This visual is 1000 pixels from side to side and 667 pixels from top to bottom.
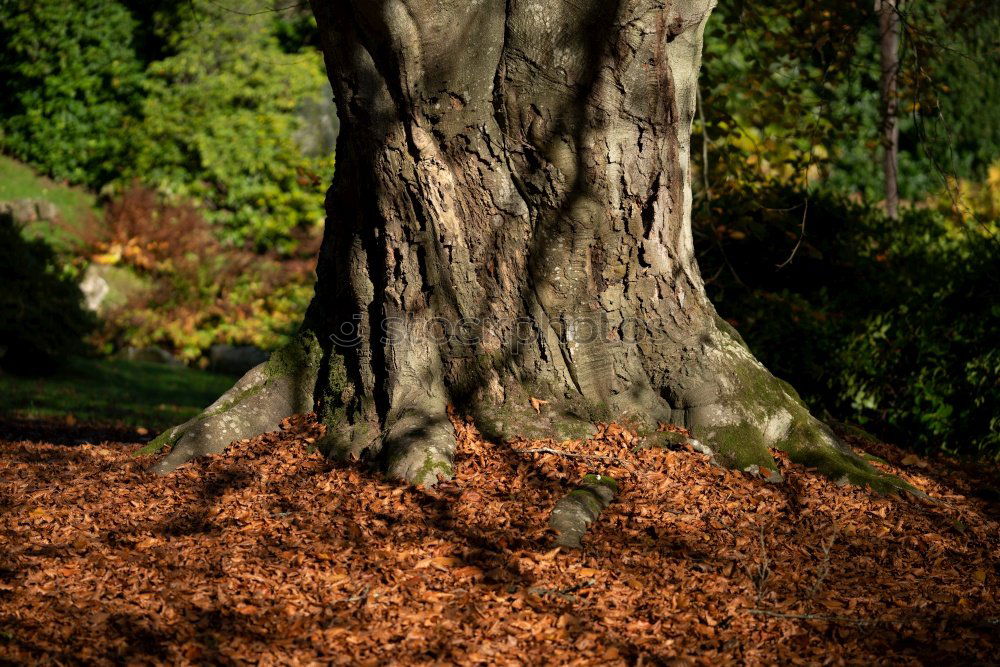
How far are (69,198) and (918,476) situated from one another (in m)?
12.5

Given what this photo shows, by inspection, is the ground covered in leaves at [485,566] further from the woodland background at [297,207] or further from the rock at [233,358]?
the rock at [233,358]

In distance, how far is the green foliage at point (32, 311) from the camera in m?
9.56

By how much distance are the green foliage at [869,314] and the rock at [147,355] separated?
23.9ft

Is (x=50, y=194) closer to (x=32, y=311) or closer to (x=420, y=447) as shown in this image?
(x=32, y=311)

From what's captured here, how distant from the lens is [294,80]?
14312 millimetres

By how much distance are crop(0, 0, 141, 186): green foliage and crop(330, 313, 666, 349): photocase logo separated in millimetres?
10676

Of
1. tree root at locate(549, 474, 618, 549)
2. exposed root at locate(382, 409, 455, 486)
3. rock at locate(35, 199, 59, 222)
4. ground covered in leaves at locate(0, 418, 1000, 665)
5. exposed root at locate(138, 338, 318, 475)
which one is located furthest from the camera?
rock at locate(35, 199, 59, 222)

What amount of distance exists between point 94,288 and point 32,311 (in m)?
2.94

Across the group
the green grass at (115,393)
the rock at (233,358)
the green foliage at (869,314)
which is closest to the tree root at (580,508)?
the green foliage at (869,314)

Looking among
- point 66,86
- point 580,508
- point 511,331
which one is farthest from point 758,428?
point 66,86

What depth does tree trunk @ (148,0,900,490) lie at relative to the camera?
4660 millimetres

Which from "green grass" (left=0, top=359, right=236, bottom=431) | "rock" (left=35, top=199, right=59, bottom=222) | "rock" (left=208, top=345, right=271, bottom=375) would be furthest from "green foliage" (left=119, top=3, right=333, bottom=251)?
"green grass" (left=0, top=359, right=236, bottom=431)

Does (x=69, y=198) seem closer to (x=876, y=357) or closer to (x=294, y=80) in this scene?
(x=294, y=80)

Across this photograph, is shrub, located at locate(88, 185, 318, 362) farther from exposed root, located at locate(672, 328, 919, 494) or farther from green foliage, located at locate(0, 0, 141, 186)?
exposed root, located at locate(672, 328, 919, 494)
